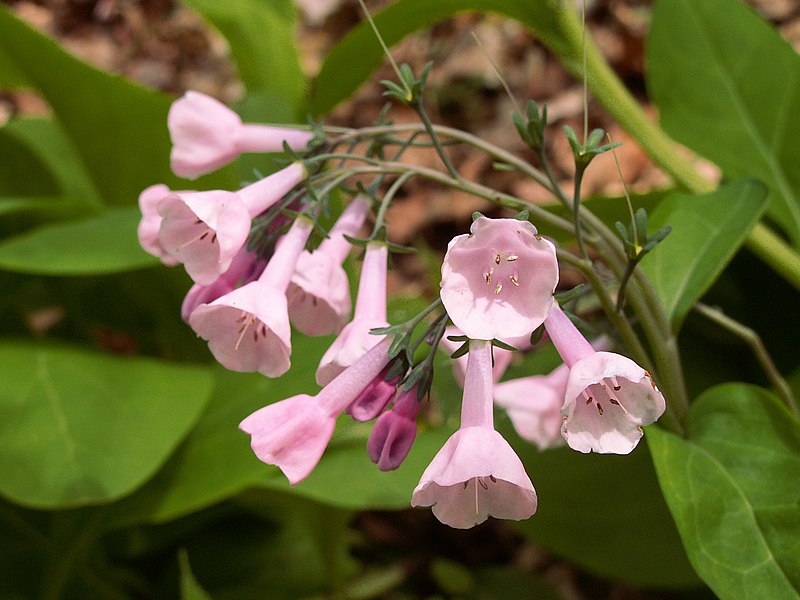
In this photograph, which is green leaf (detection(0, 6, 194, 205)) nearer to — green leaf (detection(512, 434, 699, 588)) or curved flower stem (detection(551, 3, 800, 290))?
curved flower stem (detection(551, 3, 800, 290))

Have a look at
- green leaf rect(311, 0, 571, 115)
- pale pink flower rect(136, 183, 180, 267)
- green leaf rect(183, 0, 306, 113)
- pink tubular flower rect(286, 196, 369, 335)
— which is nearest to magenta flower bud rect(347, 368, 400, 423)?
pink tubular flower rect(286, 196, 369, 335)

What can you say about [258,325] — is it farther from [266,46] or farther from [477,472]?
[266,46]

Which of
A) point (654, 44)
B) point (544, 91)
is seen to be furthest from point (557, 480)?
point (544, 91)

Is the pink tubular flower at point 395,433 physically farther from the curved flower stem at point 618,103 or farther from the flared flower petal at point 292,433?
the curved flower stem at point 618,103

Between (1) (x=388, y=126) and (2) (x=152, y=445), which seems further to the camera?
(2) (x=152, y=445)

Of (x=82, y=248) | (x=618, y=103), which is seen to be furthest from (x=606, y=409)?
(x=82, y=248)

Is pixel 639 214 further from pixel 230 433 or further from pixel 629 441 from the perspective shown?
pixel 230 433
